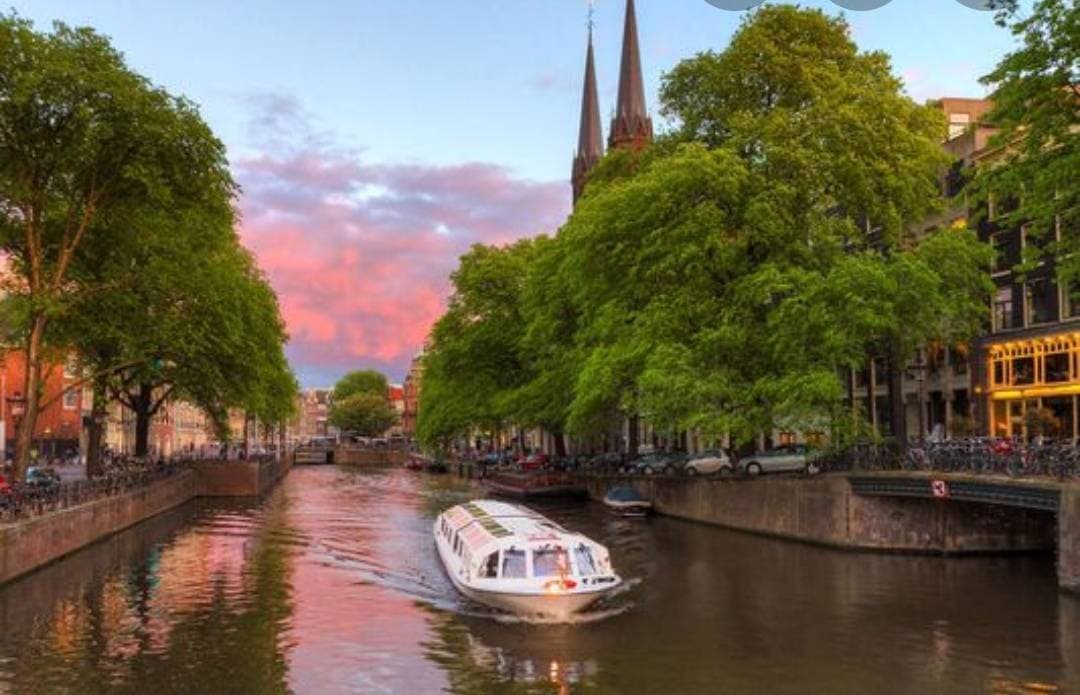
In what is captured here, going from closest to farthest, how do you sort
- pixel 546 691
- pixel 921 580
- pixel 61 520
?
pixel 546 691
pixel 921 580
pixel 61 520

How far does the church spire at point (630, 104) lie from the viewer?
134 meters

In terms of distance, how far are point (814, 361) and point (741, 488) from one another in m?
9.15

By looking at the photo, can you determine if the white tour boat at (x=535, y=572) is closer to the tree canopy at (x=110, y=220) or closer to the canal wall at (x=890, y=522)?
the canal wall at (x=890, y=522)

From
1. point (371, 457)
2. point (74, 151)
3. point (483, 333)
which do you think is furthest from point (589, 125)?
point (74, 151)

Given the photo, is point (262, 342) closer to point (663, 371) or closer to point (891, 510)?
point (663, 371)

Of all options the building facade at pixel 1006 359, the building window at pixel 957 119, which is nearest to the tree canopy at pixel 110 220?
the building facade at pixel 1006 359

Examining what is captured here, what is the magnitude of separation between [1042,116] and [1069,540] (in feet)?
42.8

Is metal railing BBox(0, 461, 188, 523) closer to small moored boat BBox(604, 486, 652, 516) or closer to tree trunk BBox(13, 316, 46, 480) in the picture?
tree trunk BBox(13, 316, 46, 480)

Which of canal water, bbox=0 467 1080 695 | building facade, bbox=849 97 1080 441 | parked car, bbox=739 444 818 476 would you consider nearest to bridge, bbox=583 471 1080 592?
canal water, bbox=0 467 1080 695

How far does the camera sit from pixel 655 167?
54.8 meters

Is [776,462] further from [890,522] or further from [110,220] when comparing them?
[110,220]

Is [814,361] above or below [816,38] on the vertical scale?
below

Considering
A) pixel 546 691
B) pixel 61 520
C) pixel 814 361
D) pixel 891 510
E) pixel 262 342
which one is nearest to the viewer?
pixel 546 691

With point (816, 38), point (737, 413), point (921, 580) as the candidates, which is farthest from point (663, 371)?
point (816, 38)
